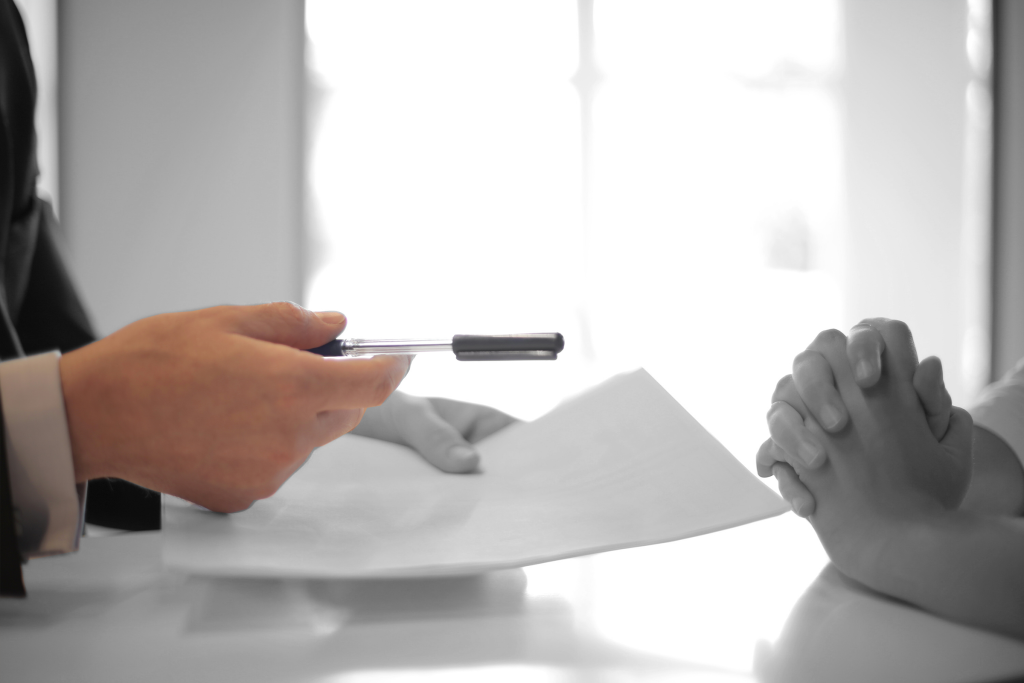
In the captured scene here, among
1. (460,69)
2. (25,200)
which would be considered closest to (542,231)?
(460,69)

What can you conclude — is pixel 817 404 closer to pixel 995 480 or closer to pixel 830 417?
pixel 830 417

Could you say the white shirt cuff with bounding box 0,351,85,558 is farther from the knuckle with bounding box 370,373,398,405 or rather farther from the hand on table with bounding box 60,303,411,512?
the knuckle with bounding box 370,373,398,405

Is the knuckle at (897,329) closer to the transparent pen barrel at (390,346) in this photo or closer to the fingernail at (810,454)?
the fingernail at (810,454)

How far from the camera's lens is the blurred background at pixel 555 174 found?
1957mm

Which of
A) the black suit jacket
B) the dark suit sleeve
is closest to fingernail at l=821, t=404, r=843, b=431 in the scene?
the dark suit sleeve

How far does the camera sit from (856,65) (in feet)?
7.66

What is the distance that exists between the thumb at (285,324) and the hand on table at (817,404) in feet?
0.72

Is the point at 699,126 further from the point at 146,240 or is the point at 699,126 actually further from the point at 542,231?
the point at 146,240

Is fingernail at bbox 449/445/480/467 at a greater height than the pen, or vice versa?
the pen

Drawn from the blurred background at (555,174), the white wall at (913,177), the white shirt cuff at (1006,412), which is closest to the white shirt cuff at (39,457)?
the white shirt cuff at (1006,412)

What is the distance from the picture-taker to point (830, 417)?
0.29m

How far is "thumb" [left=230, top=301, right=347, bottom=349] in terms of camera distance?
28 cm

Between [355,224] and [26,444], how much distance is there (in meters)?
1.88

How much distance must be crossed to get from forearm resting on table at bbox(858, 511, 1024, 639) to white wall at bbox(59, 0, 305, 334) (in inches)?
77.8
